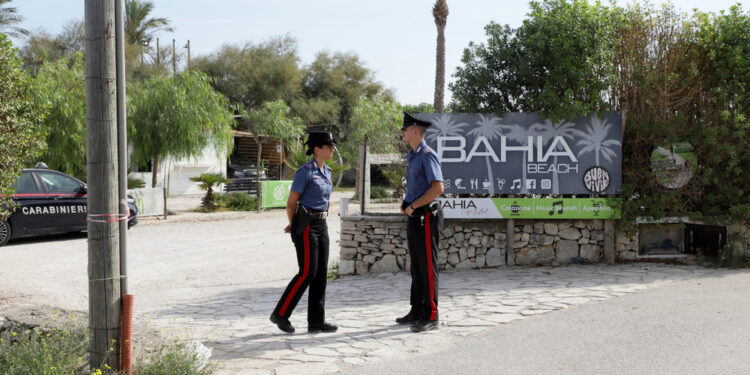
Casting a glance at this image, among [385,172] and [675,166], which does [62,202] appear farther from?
[675,166]

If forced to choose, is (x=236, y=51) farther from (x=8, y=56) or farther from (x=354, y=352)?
(x=354, y=352)

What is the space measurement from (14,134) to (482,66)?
6.59 meters

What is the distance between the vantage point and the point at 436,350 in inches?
200

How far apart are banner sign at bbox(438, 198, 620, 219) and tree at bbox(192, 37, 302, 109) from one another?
38.3m

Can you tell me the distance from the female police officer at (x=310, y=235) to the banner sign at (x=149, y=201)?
1398 cm

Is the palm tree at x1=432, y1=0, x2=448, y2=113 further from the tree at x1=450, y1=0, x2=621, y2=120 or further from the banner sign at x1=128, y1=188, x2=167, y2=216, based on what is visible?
the banner sign at x1=128, y1=188, x2=167, y2=216

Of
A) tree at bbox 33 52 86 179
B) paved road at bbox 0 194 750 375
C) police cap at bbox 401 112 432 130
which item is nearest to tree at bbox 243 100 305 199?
tree at bbox 33 52 86 179

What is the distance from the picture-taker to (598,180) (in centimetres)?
931

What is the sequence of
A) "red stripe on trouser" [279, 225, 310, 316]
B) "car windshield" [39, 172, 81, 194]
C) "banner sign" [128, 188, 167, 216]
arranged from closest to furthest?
"red stripe on trouser" [279, 225, 310, 316]
"car windshield" [39, 172, 81, 194]
"banner sign" [128, 188, 167, 216]

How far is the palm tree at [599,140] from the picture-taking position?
9.30 metres

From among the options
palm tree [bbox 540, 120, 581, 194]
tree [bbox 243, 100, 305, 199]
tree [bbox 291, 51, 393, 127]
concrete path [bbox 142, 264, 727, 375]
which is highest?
tree [bbox 291, 51, 393, 127]

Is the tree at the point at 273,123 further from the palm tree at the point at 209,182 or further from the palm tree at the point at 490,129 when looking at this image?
the palm tree at the point at 490,129

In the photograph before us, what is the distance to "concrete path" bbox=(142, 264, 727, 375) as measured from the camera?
4.98m

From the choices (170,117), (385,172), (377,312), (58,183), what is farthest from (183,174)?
(377,312)
